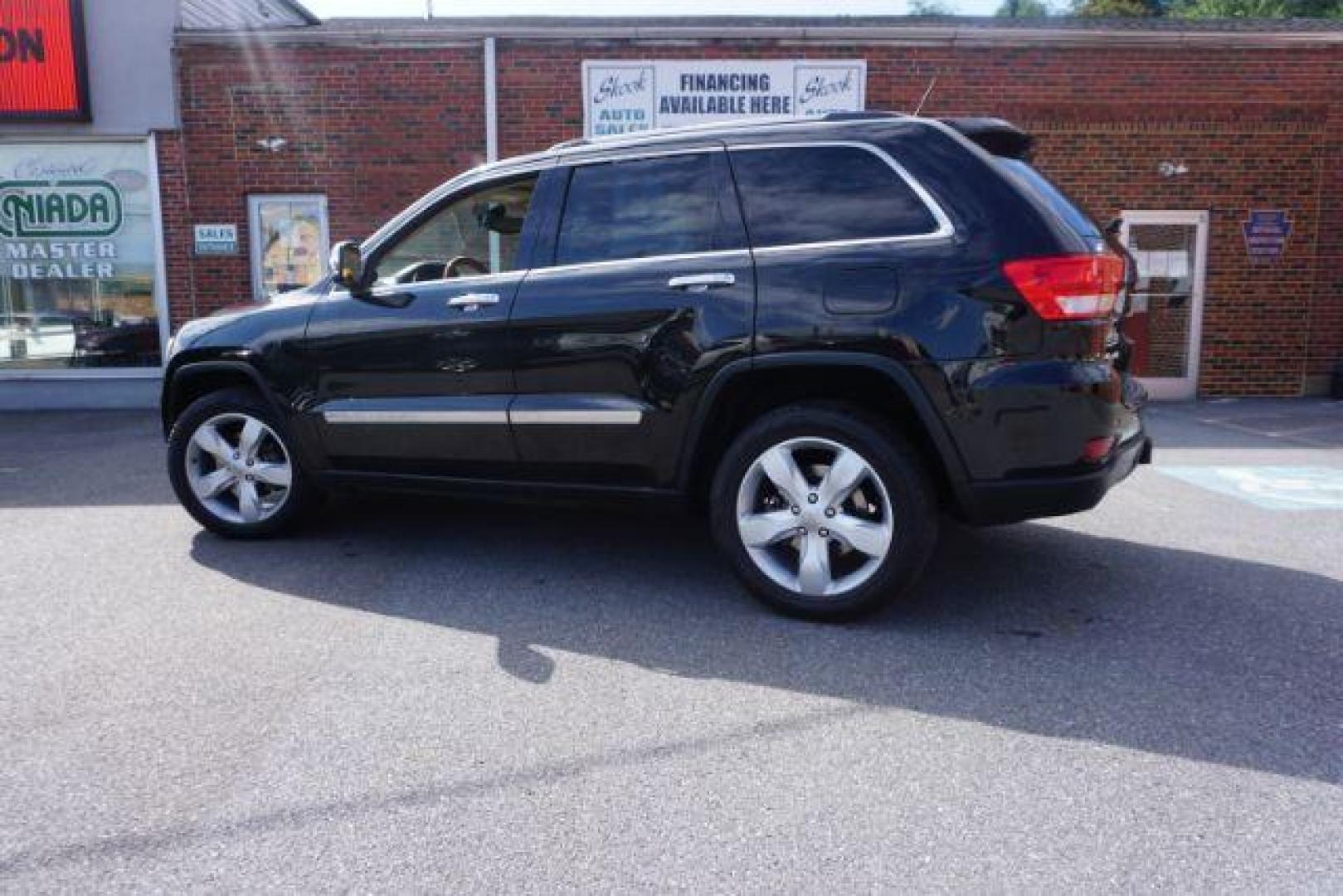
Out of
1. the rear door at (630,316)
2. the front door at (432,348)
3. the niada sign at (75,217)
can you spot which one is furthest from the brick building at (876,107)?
the rear door at (630,316)

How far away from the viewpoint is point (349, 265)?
4.76m

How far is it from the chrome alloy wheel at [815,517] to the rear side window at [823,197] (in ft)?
2.68

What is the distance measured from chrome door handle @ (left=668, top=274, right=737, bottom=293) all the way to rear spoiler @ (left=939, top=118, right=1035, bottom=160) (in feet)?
3.34

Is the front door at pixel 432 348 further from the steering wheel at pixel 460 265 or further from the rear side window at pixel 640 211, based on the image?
the rear side window at pixel 640 211

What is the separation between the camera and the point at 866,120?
13.0ft

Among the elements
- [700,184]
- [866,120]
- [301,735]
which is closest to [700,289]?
[700,184]

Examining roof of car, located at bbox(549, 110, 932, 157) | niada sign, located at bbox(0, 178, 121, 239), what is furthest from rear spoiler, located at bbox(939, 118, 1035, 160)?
niada sign, located at bbox(0, 178, 121, 239)

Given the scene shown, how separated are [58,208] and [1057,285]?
38.3 ft

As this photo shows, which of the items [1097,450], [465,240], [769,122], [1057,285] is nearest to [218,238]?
[465,240]

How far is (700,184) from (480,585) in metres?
2.00

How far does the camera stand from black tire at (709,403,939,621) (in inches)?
149

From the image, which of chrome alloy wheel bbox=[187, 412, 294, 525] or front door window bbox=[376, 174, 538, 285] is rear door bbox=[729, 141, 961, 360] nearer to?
front door window bbox=[376, 174, 538, 285]

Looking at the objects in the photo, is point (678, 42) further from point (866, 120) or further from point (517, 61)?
point (866, 120)

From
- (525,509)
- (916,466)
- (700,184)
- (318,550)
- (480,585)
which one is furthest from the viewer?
(525,509)
